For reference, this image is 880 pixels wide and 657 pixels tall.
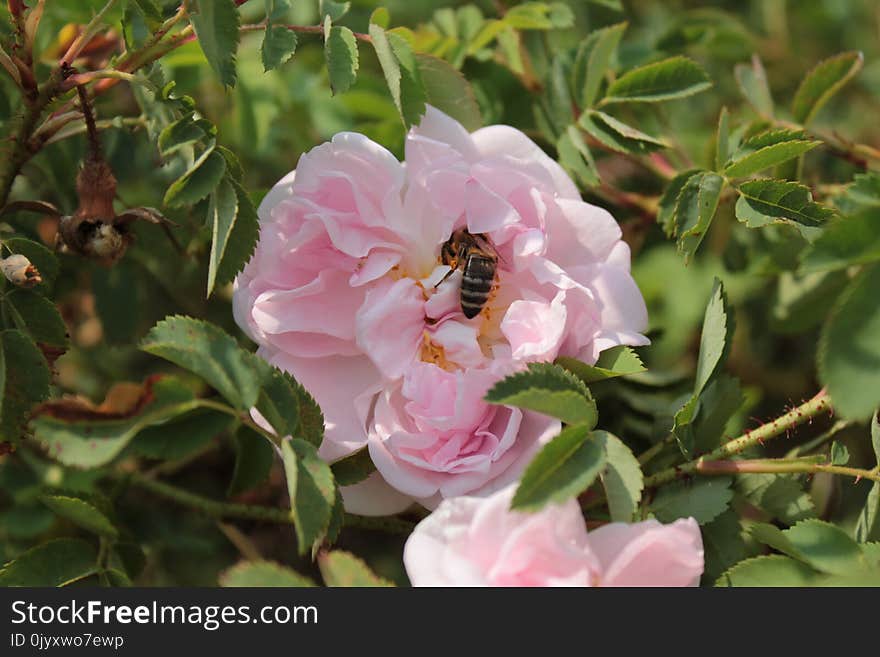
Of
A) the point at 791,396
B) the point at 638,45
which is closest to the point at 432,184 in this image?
the point at 638,45

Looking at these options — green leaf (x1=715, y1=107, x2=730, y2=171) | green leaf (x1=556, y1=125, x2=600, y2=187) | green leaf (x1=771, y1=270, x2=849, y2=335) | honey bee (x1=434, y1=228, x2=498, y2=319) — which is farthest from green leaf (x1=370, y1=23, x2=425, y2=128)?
green leaf (x1=771, y1=270, x2=849, y2=335)

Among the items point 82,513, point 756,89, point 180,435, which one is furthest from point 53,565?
point 756,89

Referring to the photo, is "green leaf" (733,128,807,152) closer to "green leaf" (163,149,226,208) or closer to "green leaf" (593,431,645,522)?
"green leaf" (593,431,645,522)

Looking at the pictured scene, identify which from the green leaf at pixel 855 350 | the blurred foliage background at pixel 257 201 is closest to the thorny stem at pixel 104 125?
the blurred foliage background at pixel 257 201

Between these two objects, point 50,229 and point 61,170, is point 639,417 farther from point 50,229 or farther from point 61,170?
point 50,229

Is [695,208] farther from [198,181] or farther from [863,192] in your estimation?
[198,181]
